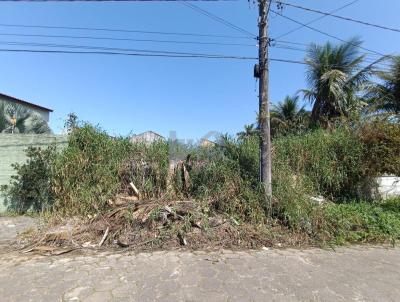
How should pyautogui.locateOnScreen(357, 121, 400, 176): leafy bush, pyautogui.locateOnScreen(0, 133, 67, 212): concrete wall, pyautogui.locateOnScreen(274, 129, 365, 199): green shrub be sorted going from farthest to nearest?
pyautogui.locateOnScreen(274, 129, 365, 199): green shrub, pyautogui.locateOnScreen(357, 121, 400, 176): leafy bush, pyautogui.locateOnScreen(0, 133, 67, 212): concrete wall

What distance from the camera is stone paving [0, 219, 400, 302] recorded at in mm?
4074

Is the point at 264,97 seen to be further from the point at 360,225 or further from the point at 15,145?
the point at 15,145

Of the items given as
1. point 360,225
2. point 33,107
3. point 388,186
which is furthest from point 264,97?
point 33,107

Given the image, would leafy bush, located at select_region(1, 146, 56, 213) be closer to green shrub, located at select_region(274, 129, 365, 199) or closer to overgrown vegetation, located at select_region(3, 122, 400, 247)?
overgrown vegetation, located at select_region(3, 122, 400, 247)

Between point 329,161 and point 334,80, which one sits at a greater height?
point 334,80

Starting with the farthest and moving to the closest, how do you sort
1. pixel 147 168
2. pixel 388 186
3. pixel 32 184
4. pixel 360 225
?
1. pixel 388 186
2. pixel 147 168
3. pixel 32 184
4. pixel 360 225

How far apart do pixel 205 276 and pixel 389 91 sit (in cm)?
1166

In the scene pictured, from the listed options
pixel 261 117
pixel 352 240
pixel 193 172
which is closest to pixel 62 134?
pixel 193 172

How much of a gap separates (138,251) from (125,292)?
1659mm

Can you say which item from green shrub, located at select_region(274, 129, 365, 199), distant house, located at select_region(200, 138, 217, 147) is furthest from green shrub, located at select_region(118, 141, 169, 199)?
green shrub, located at select_region(274, 129, 365, 199)

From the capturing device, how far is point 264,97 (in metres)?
7.55

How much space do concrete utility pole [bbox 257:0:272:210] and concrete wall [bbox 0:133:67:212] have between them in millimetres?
5109

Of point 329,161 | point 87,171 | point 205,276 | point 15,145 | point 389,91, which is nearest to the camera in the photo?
point 205,276

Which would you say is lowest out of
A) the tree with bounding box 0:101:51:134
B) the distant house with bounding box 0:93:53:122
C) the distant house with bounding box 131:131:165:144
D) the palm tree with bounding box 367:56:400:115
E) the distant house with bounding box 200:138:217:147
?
the distant house with bounding box 200:138:217:147
